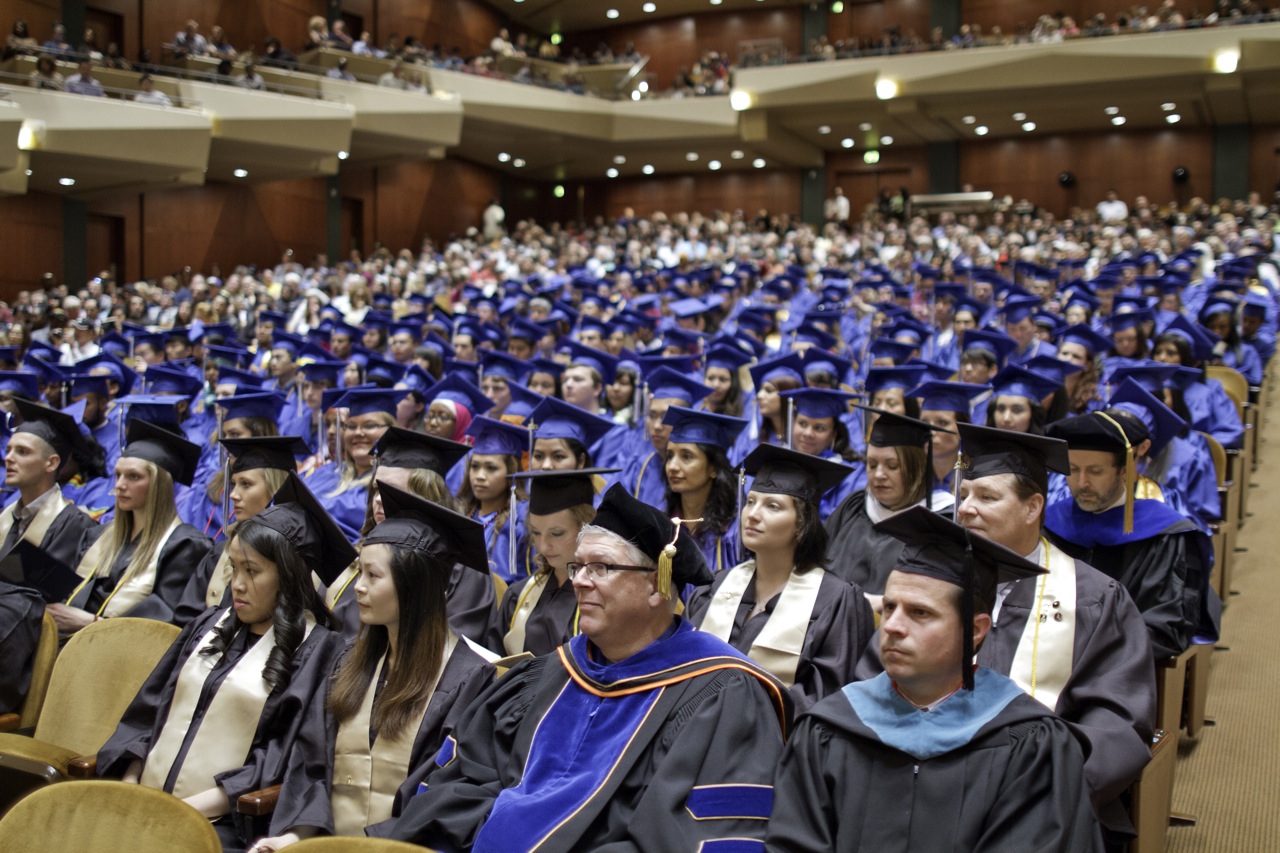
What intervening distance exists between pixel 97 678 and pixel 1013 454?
9.09 feet

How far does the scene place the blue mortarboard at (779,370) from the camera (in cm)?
631

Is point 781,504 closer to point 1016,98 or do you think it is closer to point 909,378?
point 909,378

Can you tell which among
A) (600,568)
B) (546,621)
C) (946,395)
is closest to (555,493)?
(546,621)

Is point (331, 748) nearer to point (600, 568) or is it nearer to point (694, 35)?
point (600, 568)

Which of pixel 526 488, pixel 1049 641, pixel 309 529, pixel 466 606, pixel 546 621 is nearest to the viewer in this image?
pixel 1049 641

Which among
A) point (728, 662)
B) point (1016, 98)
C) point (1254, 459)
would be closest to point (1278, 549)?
point (1254, 459)

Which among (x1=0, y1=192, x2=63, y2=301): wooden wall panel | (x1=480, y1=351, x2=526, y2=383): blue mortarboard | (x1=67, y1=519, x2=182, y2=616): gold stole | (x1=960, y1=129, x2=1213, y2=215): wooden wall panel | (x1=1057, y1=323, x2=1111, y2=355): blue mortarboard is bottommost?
(x1=67, y1=519, x2=182, y2=616): gold stole

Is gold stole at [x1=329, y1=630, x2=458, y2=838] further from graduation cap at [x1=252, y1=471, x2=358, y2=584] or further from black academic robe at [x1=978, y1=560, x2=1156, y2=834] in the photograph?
black academic robe at [x1=978, y1=560, x2=1156, y2=834]

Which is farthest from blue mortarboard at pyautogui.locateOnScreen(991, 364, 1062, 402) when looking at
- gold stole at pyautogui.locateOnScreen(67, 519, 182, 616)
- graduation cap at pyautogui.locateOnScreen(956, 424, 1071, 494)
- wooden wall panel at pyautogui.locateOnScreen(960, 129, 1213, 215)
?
wooden wall panel at pyautogui.locateOnScreen(960, 129, 1213, 215)

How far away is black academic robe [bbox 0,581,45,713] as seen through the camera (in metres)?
3.71

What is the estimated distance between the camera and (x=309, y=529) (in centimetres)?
339

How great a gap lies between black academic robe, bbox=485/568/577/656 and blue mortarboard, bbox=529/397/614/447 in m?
1.27


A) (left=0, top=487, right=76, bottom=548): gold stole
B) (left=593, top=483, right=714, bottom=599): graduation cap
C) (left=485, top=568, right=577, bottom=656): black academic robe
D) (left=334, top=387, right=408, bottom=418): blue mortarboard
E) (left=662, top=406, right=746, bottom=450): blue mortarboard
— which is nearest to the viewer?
(left=593, top=483, right=714, bottom=599): graduation cap

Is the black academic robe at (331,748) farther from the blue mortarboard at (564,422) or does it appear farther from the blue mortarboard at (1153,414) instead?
the blue mortarboard at (1153,414)
